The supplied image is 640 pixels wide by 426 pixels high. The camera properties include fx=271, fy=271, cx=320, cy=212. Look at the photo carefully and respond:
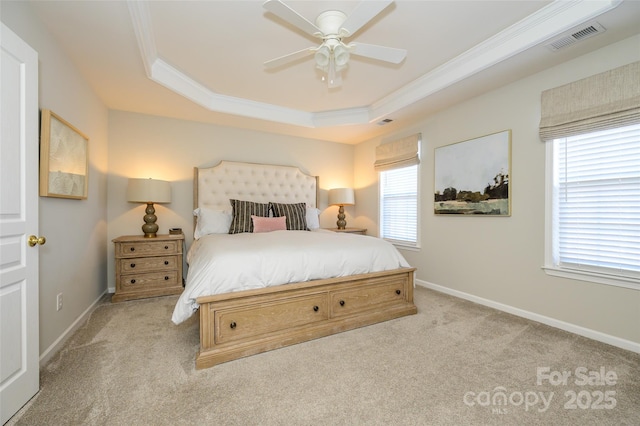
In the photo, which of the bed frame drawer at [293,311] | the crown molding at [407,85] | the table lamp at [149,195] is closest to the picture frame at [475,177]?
the crown molding at [407,85]

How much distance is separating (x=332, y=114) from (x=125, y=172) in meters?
3.04

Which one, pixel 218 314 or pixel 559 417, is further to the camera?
pixel 218 314

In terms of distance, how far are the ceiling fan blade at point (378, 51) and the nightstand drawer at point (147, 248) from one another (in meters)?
2.96

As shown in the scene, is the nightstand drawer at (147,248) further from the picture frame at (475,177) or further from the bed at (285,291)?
the picture frame at (475,177)

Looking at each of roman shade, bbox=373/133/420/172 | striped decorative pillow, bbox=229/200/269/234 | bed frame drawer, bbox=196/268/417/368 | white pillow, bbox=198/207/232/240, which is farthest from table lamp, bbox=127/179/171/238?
roman shade, bbox=373/133/420/172

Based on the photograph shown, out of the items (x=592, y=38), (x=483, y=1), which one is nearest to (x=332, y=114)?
(x=483, y=1)

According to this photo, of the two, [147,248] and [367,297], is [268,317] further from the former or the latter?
[147,248]

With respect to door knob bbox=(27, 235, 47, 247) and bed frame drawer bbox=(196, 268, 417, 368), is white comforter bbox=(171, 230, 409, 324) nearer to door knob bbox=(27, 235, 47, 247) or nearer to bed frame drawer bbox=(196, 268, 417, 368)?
bed frame drawer bbox=(196, 268, 417, 368)

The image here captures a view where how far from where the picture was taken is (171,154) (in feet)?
12.8

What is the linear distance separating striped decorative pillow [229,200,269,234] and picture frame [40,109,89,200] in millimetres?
1509

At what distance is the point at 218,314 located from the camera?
1.94m

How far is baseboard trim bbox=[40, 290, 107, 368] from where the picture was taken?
1.88 meters

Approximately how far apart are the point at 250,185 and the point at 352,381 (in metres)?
3.26

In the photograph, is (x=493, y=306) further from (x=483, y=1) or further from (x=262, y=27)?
(x=262, y=27)
